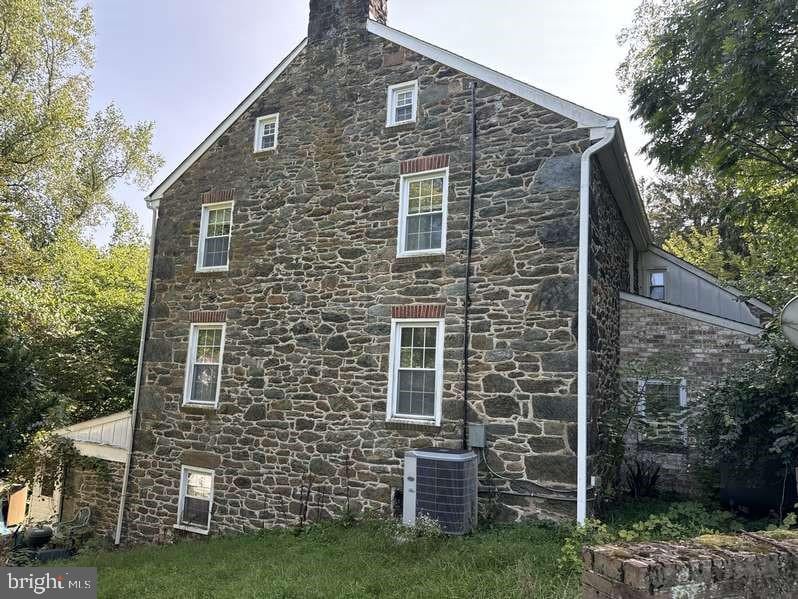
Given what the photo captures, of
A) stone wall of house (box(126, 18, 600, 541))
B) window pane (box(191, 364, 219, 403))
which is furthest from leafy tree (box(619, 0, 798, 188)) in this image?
window pane (box(191, 364, 219, 403))

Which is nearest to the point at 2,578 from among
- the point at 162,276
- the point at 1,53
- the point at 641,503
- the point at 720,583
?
the point at 162,276

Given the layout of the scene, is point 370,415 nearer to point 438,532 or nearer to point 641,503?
point 438,532

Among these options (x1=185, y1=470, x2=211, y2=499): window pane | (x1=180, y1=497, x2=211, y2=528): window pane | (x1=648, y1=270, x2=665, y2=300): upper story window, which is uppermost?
(x1=648, y1=270, x2=665, y2=300): upper story window

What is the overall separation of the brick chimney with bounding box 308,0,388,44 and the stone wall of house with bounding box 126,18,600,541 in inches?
9.8

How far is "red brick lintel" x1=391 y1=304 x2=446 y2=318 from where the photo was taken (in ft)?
29.3

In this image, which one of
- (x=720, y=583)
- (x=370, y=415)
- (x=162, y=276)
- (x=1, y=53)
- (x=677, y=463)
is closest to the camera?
(x=720, y=583)

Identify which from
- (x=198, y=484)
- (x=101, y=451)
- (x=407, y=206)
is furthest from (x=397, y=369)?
(x=101, y=451)

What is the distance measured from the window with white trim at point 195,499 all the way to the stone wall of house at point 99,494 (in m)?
2.02

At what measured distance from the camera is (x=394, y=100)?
10164 millimetres

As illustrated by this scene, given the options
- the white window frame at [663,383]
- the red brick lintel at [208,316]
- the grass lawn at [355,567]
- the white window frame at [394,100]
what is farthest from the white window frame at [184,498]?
the white window frame at [663,383]

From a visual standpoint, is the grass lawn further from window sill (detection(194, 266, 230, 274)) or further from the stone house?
window sill (detection(194, 266, 230, 274))

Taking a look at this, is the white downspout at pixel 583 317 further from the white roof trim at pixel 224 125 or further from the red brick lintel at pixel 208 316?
the red brick lintel at pixel 208 316

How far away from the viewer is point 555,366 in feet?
26.1

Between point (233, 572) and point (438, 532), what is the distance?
108 inches
